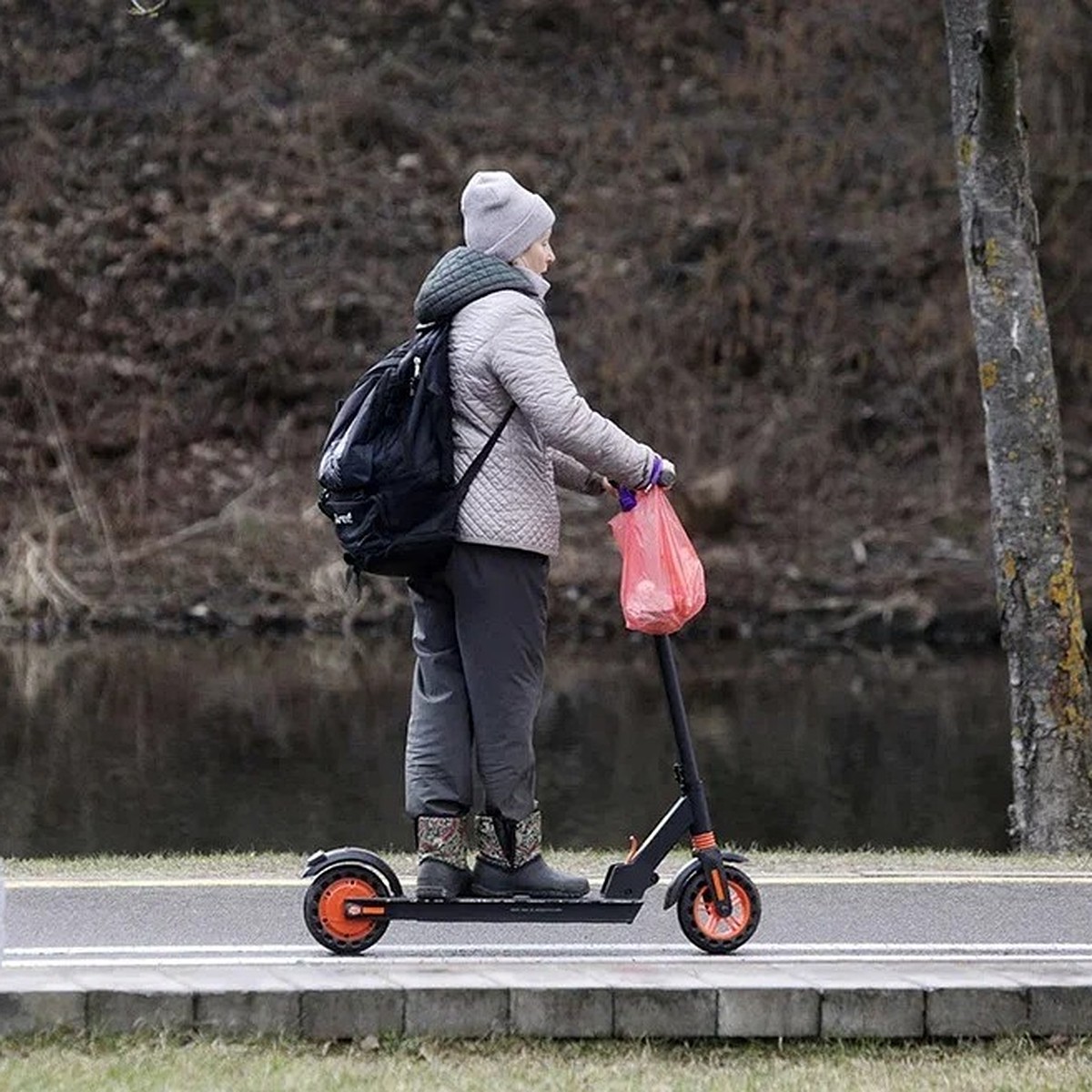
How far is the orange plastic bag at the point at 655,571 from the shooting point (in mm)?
6418

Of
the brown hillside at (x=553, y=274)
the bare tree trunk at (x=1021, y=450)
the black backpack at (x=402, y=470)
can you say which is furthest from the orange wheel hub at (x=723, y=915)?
the brown hillside at (x=553, y=274)

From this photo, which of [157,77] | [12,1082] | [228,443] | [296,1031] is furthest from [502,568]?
[157,77]

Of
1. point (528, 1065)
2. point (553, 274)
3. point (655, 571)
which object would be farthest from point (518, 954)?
point (553, 274)

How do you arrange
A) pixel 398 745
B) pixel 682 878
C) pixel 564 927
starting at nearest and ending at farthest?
1. pixel 682 878
2. pixel 564 927
3. pixel 398 745

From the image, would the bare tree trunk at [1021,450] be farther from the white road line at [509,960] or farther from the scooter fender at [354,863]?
the scooter fender at [354,863]

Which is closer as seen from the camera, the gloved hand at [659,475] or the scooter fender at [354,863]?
the scooter fender at [354,863]

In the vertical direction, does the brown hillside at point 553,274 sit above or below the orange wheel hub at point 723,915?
above

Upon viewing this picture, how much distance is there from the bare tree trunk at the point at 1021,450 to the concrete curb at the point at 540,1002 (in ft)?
18.3

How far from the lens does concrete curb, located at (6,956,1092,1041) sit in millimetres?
5684

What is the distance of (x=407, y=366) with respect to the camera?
6434 mm

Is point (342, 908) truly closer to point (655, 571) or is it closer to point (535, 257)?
point (655, 571)

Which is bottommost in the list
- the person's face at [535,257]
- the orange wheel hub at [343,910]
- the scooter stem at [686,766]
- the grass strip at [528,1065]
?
the grass strip at [528,1065]

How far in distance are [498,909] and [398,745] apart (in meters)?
12.3

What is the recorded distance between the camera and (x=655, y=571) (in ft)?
21.1
